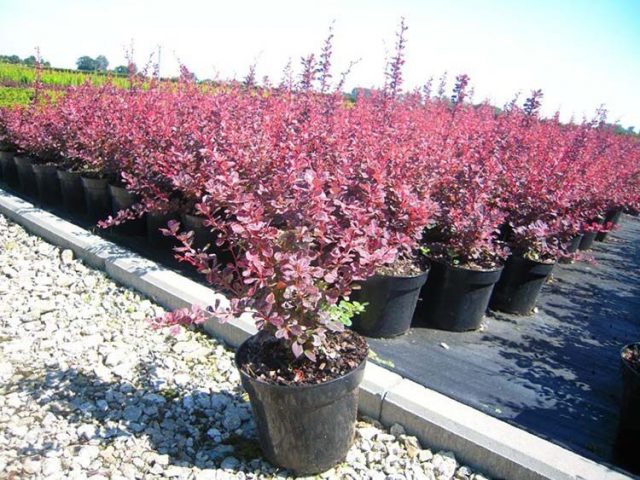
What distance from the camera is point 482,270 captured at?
332 cm

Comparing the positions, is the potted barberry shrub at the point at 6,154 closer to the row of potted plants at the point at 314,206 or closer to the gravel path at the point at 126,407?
the row of potted plants at the point at 314,206

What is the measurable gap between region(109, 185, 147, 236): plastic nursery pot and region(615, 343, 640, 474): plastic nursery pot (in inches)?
165

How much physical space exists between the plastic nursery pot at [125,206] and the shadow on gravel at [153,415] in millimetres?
2249

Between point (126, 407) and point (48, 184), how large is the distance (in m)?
4.30

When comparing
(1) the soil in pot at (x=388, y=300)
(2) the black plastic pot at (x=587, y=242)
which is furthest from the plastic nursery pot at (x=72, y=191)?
(2) the black plastic pot at (x=587, y=242)

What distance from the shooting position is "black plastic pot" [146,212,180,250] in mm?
4293

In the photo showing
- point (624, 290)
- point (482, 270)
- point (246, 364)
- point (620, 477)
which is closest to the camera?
point (620, 477)

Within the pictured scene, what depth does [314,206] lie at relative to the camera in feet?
6.59

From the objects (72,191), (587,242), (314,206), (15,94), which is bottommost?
(72,191)

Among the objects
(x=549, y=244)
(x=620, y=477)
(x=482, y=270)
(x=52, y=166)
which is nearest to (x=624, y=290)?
(x=549, y=244)

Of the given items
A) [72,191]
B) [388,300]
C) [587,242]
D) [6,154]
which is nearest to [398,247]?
[388,300]

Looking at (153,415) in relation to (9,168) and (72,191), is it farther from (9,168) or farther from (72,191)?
(9,168)

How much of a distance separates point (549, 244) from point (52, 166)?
17.9 feet

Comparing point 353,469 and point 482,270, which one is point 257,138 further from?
point 353,469
